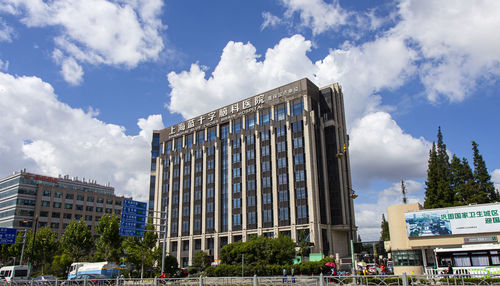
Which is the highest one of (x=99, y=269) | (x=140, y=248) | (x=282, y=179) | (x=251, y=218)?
(x=282, y=179)

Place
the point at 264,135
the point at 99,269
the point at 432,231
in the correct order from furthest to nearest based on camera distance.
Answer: the point at 264,135 < the point at 99,269 < the point at 432,231

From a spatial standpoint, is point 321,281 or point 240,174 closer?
point 321,281

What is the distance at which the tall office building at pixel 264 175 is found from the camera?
66188 millimetres

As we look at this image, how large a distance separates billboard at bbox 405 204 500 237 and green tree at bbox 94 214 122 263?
4191 centimetres

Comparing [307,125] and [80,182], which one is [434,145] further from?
[80,182]

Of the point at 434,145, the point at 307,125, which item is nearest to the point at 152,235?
the point at 307,125

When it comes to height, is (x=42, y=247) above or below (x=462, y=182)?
below

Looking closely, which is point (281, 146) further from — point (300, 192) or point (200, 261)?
point (200, 261)

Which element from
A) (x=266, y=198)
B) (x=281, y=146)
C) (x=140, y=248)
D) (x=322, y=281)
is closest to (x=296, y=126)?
(x=281, y=146)

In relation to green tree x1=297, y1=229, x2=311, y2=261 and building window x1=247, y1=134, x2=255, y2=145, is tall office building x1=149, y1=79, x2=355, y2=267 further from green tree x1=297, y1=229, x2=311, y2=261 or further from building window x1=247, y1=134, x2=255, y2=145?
green tree x1=297, y1=229, x2=311, y2=261

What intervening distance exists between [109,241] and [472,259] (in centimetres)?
4851

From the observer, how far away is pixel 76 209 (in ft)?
348

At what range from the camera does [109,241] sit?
5697cm

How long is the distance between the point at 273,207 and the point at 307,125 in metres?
16.4
